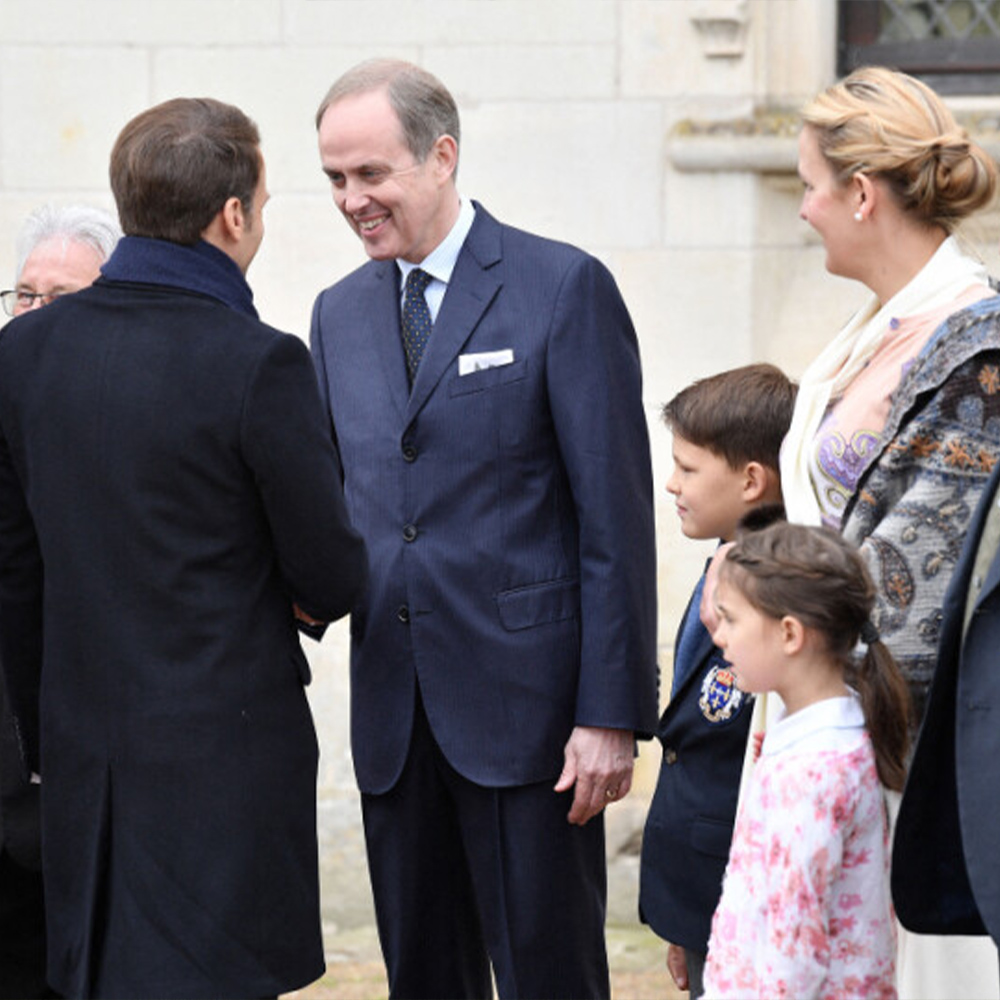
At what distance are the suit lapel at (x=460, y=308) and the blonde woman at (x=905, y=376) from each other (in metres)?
0.56

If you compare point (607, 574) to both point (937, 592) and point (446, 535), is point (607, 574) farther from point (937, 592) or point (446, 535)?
point (937, 592)

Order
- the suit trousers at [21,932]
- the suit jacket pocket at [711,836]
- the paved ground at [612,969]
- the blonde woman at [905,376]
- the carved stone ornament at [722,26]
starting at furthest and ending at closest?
the carved stone ornament at [722,26] → the paved ground at [612,969] → the suit trousers at [21,932] → the suit jacket pocket at [711,836] → the blonde woman at [905,376]

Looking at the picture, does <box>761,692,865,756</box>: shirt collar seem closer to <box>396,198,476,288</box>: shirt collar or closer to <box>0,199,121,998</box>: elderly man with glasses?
<box>396,198,476,288</box>: shirt collar

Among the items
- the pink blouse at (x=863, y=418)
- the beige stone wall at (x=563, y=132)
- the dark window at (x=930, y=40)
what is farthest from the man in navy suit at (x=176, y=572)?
the dark window at (x=930, y=40)

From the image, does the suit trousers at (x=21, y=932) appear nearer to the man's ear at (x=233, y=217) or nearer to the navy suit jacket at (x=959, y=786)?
the man's ear at (x=233, y=217)

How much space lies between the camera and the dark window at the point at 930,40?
17.6 feet

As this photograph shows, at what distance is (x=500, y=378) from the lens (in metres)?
3.49

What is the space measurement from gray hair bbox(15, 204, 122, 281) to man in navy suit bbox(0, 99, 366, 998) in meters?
0.75

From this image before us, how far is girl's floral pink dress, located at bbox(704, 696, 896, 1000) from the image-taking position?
2840 millimetres

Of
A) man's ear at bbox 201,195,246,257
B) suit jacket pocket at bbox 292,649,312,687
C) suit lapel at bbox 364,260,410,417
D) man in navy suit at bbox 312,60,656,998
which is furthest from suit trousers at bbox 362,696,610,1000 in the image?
man's ear at bbox 201,195,246,257

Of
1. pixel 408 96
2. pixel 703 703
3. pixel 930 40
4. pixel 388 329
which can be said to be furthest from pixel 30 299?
pixel 930 40

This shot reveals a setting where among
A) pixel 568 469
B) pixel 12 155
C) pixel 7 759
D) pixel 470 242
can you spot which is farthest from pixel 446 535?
pixel 12 155

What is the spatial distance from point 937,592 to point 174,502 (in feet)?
3.56

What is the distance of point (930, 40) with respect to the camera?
5.40 meters
